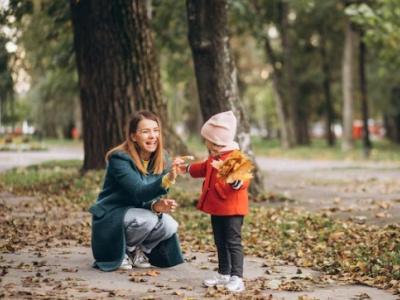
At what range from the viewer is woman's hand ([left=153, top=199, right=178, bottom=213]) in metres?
6.65

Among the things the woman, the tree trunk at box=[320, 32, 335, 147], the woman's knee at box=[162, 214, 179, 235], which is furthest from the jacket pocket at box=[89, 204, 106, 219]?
the tree trunk at box=[320, 32, 335, 147]

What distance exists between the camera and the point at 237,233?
656cm

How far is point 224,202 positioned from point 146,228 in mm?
1003

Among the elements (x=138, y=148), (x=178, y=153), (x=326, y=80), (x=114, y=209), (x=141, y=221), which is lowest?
(x=141, y=221)

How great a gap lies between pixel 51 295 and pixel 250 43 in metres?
42.6

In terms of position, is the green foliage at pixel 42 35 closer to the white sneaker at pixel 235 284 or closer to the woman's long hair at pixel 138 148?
the woman's long hair at pixel 138 148

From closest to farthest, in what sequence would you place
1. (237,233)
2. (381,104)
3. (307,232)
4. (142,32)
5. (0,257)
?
(237,233) < (0,257) < (307,232) < (142,32) < (381,104)

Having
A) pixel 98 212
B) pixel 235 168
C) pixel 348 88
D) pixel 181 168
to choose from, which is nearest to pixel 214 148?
pixel 181 168

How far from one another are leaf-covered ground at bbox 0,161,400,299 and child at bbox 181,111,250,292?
260 millimetres

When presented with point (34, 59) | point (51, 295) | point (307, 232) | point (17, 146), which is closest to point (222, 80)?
point (307, 232)

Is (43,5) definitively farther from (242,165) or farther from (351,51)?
(351,51)

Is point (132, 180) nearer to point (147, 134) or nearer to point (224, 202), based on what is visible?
point (147, 134)

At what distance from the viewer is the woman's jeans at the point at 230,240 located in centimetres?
652

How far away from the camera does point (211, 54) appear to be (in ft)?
42.3
